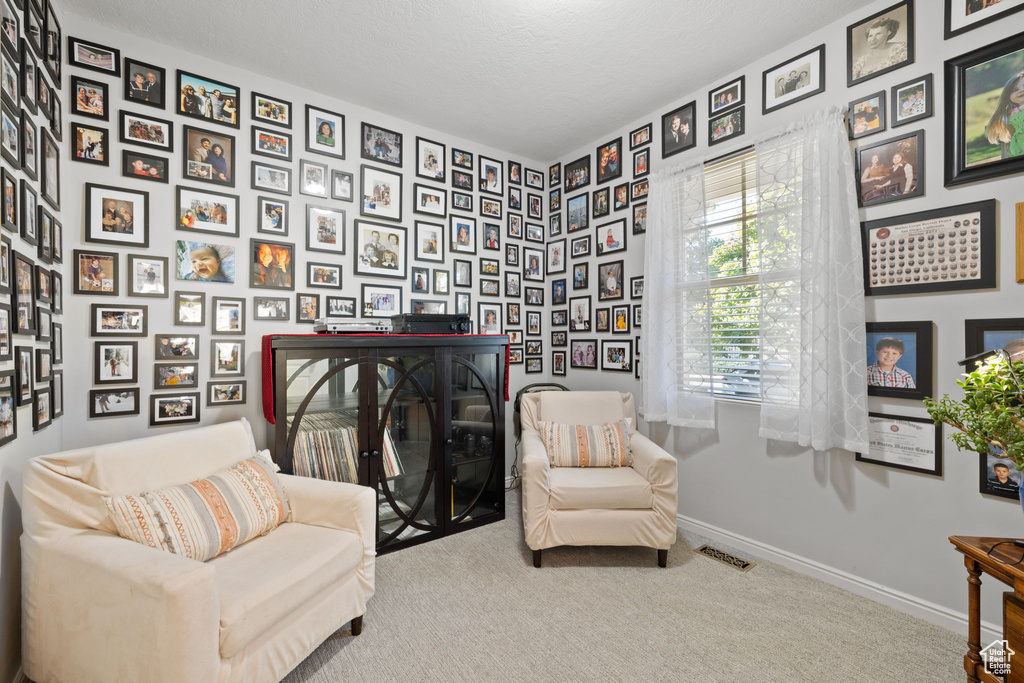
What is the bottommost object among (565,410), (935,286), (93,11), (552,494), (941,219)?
(552,494)

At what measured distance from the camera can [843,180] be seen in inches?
86.5

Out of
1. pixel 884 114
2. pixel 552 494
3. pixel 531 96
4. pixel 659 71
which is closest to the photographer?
pixel 884 114

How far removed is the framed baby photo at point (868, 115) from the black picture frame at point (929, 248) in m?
0.45

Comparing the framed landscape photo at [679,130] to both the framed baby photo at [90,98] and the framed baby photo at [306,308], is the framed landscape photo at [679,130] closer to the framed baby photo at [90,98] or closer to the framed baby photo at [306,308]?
the framed baby photo at [306,308]

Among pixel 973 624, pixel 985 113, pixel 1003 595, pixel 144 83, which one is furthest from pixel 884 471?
pixel 144 83

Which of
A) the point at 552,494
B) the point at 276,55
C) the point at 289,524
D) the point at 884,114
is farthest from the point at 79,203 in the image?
the point at 884,114

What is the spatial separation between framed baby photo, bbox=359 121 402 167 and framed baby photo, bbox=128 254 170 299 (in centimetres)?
137

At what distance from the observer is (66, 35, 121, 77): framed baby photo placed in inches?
85.2

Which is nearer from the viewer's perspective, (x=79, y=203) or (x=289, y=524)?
(x=289, y=524)

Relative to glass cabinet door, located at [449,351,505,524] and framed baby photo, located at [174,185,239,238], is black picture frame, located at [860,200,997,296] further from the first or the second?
framed baby photo, located at [174,185,239,238]

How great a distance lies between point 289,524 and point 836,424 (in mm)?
2595

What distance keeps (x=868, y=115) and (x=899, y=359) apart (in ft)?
3.89

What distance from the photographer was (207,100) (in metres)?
2.49

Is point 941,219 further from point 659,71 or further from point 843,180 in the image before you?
point 659,71
